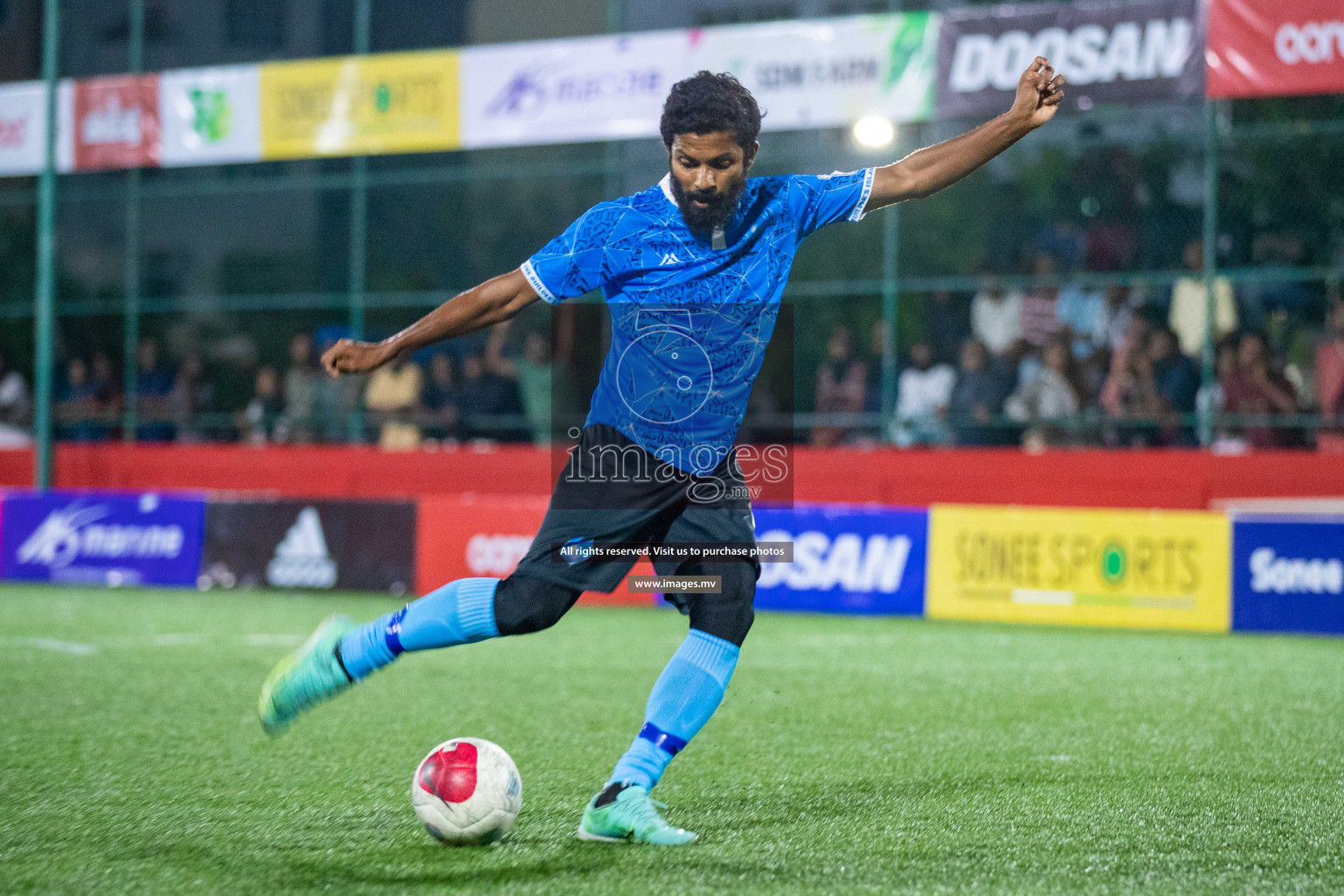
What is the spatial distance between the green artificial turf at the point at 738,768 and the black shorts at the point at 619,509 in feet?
2.64

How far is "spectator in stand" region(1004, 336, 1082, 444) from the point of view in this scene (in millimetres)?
13703

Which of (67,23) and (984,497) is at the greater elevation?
(67,23)

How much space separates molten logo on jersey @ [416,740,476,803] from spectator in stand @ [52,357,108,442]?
582 inches

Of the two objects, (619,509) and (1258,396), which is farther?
(1258,396)

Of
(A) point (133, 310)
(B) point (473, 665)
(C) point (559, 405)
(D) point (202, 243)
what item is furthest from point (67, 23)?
(B) point (473, 665)

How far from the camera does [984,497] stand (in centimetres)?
1334

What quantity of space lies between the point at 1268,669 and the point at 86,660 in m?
6.83

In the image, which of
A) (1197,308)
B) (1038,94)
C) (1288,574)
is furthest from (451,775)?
(1197,308)

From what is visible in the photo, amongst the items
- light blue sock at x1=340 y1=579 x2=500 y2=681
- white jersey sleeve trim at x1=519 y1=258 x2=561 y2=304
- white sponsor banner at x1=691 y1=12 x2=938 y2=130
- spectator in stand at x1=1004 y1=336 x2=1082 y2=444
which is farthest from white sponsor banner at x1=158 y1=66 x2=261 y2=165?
light blue sock at x1=340 y1=579 x2=500 y2=681

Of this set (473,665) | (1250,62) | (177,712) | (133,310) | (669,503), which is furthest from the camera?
(133,310)

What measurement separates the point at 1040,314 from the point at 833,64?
3.09 m

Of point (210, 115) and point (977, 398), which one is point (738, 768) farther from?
point (210, 115)

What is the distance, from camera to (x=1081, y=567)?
1098 centimetres

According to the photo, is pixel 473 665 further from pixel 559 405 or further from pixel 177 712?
pixel 559 405
